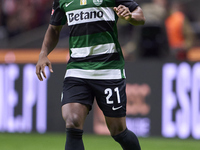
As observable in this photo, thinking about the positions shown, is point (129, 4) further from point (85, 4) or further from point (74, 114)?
point (74, 114)

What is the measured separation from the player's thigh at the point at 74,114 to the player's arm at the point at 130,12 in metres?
0.91

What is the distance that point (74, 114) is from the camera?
4328 mm

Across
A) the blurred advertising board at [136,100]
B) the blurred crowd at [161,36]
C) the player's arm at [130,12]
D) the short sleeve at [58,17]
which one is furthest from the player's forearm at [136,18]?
the blurred crowd at [161,36]

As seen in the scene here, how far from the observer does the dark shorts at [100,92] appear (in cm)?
450

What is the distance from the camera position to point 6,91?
8867 mm

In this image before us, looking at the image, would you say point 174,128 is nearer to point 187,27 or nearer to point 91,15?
point 187,27

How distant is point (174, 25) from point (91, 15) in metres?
4.93

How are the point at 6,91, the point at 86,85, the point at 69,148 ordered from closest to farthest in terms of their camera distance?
1. the point at 69,148
2. the point at 86,85
3. the point at 6,91

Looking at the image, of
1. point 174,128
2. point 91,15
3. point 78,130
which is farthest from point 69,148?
point 174,128

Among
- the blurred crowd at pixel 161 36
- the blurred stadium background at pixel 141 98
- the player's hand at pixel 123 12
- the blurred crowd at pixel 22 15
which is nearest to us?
the player's hand at pixel 123 12

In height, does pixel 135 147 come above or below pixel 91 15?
below

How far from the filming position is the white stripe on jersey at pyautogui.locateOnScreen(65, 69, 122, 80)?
14.9 feet

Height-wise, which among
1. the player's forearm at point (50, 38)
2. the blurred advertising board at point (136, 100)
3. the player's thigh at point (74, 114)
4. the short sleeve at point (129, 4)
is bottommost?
the blurred advertising board at point (136, 100)

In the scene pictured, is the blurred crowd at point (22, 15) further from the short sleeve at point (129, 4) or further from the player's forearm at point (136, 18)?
the player's forearm at point (136, 18)
